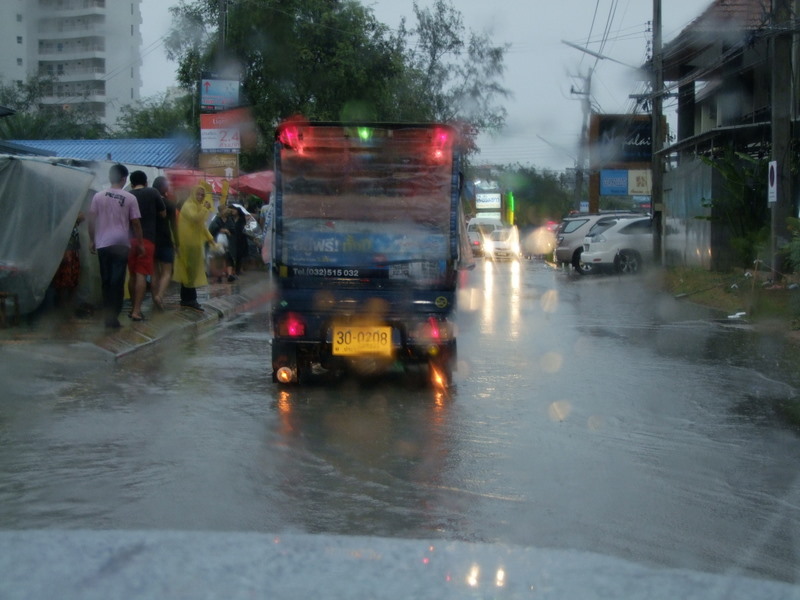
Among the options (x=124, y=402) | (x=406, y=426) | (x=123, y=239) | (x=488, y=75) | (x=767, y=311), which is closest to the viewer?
(x=406, y=426)

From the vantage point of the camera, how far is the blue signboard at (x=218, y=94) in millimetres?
23672

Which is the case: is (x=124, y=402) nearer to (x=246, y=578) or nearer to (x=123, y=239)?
(x=123, y=239)

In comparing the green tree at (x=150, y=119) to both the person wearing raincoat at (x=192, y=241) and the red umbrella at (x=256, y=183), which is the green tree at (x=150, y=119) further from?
the person wearing raincoat at (x=192, y=241)

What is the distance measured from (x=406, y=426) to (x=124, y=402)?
8.52 feet

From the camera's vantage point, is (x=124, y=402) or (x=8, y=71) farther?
(x=8, y=71)

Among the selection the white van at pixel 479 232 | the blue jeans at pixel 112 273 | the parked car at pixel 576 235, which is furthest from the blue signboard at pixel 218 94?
the white van at pixel 479 232

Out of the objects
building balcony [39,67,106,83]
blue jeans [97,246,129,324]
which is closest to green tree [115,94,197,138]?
building balcony [39,67,106,83]

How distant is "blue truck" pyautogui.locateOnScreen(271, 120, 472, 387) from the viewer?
29.1 feet

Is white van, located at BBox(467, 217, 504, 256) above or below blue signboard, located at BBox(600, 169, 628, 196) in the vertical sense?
below

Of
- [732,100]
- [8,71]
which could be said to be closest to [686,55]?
[732,100]

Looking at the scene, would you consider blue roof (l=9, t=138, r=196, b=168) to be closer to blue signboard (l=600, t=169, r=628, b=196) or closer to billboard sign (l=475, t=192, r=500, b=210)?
blue signboard (l=600, t=169, r=628, b=196)

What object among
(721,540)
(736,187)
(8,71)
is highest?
(8,71)

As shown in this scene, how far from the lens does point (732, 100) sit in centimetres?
3125

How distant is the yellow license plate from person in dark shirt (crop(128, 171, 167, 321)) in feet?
15.2
